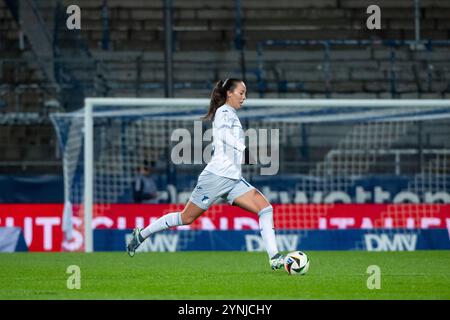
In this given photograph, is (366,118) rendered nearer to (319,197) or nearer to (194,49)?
(319,197)

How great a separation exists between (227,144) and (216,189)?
1.53 feet

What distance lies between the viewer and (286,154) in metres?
19.4

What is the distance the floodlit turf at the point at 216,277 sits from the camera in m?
9.08

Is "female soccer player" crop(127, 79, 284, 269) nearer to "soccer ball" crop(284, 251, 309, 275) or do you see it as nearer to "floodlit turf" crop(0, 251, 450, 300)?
"soccer ball" crop(284, 251, 309, 275)

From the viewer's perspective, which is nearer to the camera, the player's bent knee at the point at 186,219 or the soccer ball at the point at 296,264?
the soccer ball at the point at 296,264

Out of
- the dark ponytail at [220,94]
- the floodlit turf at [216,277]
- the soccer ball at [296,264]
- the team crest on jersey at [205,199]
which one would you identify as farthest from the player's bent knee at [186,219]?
the soccer ball at [296,264]

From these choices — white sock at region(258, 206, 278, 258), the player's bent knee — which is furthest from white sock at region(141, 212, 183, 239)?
white sock at region(258, 206, 278, 258)

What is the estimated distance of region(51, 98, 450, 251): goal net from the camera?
58.6ft

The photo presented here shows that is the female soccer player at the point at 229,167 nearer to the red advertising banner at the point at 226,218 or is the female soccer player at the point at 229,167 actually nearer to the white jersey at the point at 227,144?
the white jersey at the point at 227,144

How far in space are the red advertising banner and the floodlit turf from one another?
2406 millimetres

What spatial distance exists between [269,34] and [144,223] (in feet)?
31.6

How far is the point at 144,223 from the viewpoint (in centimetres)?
1750

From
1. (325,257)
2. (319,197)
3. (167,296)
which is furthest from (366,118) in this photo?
(167,296)

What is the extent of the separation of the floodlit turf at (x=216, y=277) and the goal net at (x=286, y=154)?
9.76 feet
